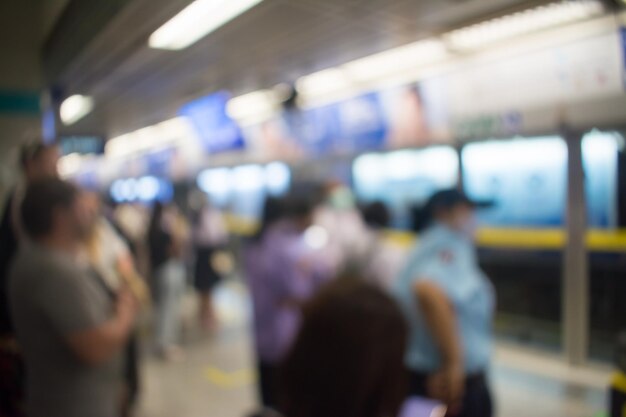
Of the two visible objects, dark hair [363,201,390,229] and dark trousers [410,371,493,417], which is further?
dark hair [363,201,390,229]

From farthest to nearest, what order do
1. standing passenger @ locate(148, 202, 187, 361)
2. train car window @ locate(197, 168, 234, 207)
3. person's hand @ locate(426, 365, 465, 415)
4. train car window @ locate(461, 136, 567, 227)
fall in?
train car window @ locate(197, 168, 234, 207) < standing passenger @ locate(148, 202, 187, 361) < train car window @ locate(461, 136, 567, 227) < person's hand @ locate(426, 365, 465, 415)

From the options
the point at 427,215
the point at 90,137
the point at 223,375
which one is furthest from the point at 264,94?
the point at 427,215

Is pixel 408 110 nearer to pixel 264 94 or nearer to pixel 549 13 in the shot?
pixel 549 13

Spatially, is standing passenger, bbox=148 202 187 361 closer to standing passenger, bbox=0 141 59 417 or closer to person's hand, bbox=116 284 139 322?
standing passenger, bbox=0 141 59 417

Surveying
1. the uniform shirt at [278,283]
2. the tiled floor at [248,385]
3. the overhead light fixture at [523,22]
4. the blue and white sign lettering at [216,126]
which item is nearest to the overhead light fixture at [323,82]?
the blue and white sign lettering at [216,126]

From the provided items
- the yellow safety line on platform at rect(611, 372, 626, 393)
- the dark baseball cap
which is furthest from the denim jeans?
the yellow safety line on platform at rect(611, 372, 626, 393)

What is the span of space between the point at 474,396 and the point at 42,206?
190cm

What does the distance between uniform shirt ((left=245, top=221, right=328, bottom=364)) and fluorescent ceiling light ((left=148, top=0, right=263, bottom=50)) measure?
1.26m

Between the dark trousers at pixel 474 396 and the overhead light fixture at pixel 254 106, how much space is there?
14.6 feet

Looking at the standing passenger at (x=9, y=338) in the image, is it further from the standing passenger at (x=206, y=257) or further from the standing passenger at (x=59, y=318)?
the standing passenger at (x=206, y=257)

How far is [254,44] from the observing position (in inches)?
158

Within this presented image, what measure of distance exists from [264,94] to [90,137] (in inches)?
102

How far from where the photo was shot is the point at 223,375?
186 inches

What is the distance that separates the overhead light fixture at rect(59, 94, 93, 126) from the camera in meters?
3.85
